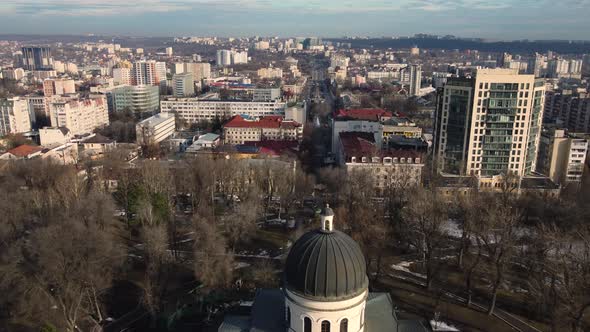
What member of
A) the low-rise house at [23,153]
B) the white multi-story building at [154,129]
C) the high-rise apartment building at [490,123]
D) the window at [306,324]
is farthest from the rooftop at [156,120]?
the window at [306,324]

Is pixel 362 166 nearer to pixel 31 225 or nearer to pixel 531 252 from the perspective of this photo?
pixel 531 252

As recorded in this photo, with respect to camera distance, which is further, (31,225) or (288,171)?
(288,171)

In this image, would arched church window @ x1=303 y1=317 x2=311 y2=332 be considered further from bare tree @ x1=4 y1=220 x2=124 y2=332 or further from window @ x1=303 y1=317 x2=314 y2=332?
bare tree @ x1=4 y1=220 x2=124 y2=332

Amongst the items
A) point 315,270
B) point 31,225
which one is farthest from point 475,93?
point 31,225

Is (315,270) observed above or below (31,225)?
above

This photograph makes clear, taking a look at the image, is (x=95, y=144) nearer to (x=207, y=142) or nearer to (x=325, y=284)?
(x=207, y=142)

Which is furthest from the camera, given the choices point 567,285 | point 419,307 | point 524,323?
point 419,307
